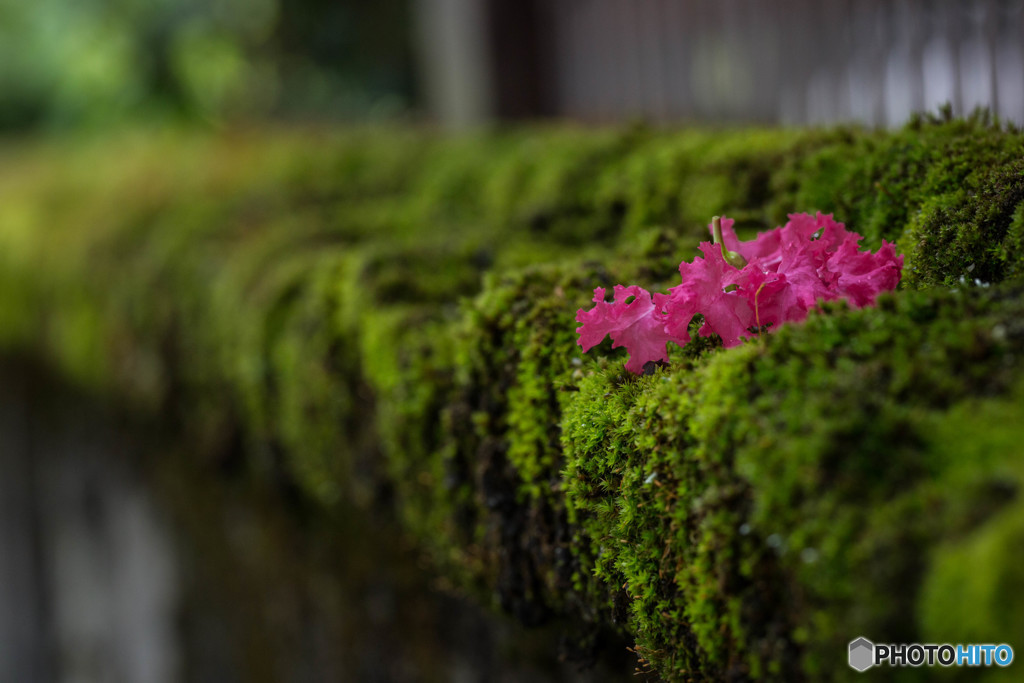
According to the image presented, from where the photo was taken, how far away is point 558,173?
2.53m

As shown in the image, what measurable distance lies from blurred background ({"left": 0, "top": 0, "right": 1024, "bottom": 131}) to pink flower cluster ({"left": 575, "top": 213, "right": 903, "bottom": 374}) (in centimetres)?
107

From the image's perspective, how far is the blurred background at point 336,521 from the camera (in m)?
2.79

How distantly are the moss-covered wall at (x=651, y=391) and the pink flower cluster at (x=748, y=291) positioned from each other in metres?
0.06

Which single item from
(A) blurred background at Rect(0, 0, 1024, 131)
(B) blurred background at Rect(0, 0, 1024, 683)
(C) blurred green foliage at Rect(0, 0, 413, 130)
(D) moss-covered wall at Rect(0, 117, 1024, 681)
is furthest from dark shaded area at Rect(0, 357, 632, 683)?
(C) blurred green foliage at Rect(0, 0, 413, 130)

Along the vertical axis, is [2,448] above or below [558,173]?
below

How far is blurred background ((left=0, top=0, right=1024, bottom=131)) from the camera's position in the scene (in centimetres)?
371

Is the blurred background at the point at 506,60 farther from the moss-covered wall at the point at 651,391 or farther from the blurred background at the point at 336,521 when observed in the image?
the moss-covered wall at the point at 651,391

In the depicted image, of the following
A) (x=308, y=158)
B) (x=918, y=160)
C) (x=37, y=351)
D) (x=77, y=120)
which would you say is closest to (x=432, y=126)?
(x=308, y=158)

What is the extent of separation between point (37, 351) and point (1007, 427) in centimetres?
537

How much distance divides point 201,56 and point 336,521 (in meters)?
8.46

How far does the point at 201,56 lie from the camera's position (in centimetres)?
984

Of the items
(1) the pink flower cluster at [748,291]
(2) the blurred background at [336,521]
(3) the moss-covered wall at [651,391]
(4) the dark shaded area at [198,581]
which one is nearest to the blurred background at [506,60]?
(2) the blurred background at [336,521]

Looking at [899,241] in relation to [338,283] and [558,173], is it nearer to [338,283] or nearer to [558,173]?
[558,173]
